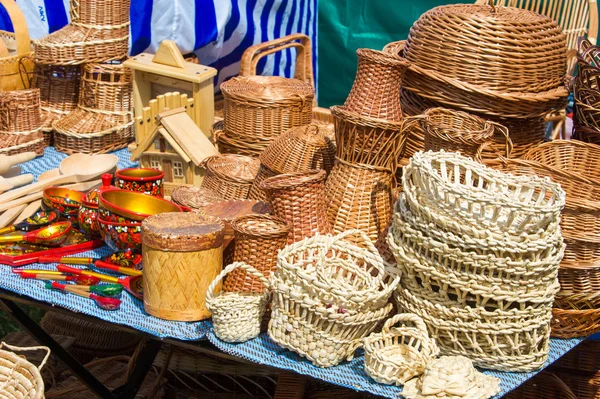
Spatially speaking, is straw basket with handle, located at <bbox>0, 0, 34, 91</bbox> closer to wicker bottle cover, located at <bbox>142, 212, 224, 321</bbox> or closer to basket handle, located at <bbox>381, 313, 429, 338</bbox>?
wicker bottle cover, located at <bbox>142, 212, 224, 321</bbox>

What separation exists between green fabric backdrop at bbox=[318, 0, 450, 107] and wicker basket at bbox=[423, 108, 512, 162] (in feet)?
11.1

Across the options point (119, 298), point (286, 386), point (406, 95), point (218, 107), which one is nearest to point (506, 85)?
point (406, 95)

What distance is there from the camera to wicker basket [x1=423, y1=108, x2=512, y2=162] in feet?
7.01

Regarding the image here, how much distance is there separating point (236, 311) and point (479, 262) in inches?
25.3

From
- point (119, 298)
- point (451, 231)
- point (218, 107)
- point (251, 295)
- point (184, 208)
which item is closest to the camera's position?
point (451, 231)

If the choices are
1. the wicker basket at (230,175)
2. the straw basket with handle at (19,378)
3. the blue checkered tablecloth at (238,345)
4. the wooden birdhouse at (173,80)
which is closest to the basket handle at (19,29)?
the wooden birdhouse at (173,80)

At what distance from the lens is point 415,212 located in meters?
1.89

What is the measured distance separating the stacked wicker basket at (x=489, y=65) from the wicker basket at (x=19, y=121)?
67.6 inches

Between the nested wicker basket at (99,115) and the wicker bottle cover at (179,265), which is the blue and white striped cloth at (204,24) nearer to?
the nested wicker basket at (99,115)

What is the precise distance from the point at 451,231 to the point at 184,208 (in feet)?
3.22

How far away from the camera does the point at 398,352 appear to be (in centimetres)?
192

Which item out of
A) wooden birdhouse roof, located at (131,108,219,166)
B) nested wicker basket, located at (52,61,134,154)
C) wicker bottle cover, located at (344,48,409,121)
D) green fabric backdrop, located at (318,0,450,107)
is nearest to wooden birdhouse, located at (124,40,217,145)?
nested wicker basket, located at (52,61,134,154)

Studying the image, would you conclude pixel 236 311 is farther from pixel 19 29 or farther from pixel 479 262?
pixel 19 29

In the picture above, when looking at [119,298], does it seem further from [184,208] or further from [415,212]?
[415,212]
